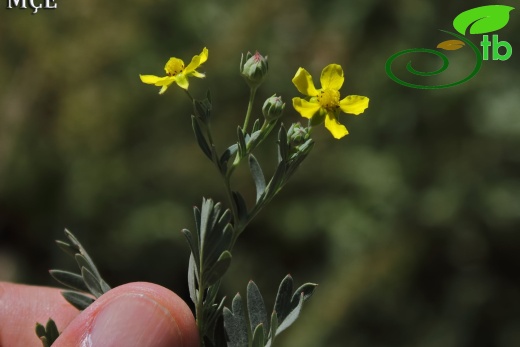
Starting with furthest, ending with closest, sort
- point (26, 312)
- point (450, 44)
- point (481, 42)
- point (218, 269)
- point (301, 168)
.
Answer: point (301, 168)
point (450, 44)
point (481, 42)
point (26, 312)
point (218, 269)

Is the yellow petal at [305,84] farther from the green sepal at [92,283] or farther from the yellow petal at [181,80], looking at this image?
the green sepal at [92,283]

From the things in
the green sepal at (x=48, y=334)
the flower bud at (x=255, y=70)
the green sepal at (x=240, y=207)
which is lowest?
the green sepal at (x=48, y=334)

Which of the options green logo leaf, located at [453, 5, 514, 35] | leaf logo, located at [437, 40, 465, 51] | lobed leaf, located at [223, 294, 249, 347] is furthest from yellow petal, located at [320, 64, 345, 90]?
leaf logo, located at [437, 40, 465, 51]

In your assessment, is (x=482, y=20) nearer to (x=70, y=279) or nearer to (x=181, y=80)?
(x=181, y=80)

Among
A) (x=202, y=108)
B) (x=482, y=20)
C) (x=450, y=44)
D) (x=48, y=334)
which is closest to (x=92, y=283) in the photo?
(x=48, y=334)

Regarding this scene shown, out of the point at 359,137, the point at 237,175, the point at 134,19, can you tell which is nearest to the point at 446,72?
the point at 359,137

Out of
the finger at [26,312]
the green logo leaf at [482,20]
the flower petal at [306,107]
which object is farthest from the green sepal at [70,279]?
the green logo leaf at [482,20]
